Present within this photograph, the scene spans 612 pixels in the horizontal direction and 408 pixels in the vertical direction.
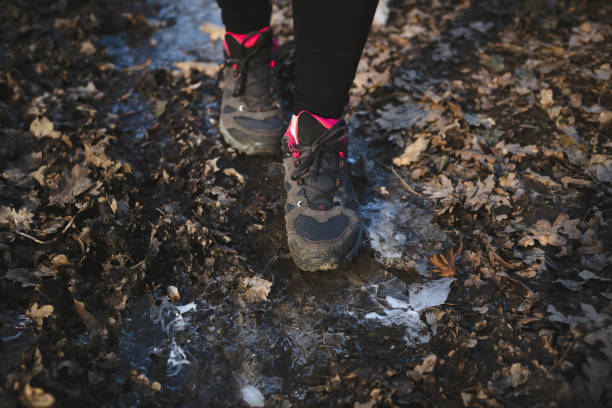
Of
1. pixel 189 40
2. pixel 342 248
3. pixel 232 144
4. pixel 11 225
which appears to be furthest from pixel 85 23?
pixel 342 248

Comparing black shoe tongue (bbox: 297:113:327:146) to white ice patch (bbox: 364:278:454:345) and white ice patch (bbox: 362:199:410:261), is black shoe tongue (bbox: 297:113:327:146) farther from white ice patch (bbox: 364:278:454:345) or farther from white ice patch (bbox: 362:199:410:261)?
white ice patch (bbox: 364:278:454:345)

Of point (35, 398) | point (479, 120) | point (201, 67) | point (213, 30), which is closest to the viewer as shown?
point (35, 398)

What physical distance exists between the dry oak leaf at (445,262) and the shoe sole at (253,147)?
1.39 m

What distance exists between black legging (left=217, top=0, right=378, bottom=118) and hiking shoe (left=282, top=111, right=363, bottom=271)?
128 mm

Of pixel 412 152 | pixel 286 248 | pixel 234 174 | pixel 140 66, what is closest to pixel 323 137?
pixel 286 248

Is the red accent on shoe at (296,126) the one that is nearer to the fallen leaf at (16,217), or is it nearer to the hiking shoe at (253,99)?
the hiking shoe at (253,99)

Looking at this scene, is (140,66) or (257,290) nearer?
(257,290)

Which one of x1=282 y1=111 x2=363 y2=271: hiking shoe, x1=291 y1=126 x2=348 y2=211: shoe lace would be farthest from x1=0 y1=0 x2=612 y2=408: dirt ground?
x1=291 y1=126 x2=348 y2=211: shoe lace

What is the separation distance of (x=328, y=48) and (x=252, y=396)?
1699 mm

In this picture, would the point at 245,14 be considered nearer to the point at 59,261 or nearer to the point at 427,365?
the point at 59,261

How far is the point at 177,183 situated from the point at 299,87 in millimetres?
1113

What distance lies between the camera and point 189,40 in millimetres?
A: 4172

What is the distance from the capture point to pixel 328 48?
1.83 meters

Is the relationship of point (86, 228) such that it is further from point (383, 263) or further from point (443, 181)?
point (443, 181)
